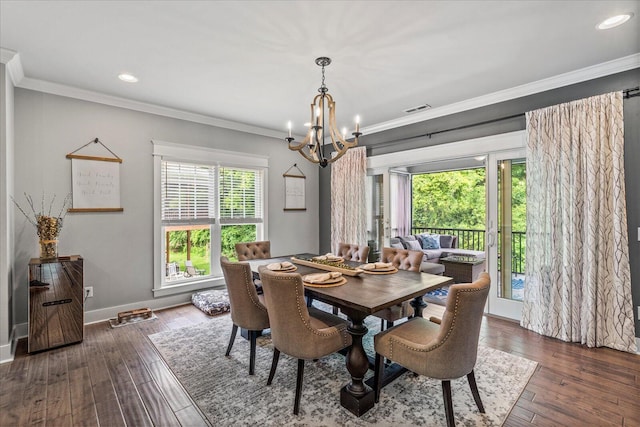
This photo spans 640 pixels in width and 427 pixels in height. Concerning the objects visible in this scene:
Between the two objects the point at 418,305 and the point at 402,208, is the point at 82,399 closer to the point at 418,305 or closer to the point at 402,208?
the point at 418,305

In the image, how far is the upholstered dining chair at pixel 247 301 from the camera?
8.08 feet

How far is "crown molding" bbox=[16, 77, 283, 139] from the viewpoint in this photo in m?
3.31

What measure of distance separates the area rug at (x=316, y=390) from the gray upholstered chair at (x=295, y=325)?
23 cm

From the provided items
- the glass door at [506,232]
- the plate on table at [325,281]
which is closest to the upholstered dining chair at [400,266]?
the plate on table at [325,281]

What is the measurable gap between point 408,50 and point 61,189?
4023 millimetres

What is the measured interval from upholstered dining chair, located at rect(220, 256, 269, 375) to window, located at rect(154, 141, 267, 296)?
219 centimetres

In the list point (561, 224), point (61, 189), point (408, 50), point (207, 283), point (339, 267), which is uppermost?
point (408, 50)

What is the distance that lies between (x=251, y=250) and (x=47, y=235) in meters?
2.13

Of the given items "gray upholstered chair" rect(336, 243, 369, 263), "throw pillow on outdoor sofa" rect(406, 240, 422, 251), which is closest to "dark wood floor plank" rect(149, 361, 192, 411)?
"gray upholstered chair" rect(336, 243, 369, 263)

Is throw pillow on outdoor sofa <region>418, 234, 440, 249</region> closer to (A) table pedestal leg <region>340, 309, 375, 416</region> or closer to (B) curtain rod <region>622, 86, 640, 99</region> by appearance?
(B) curtain rod <region>622, 86, 640, 99</region>

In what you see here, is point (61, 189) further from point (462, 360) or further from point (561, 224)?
point (561, 224)

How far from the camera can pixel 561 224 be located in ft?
10.4

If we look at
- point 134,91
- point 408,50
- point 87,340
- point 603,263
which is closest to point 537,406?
point 603,263

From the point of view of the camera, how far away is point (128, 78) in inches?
127
